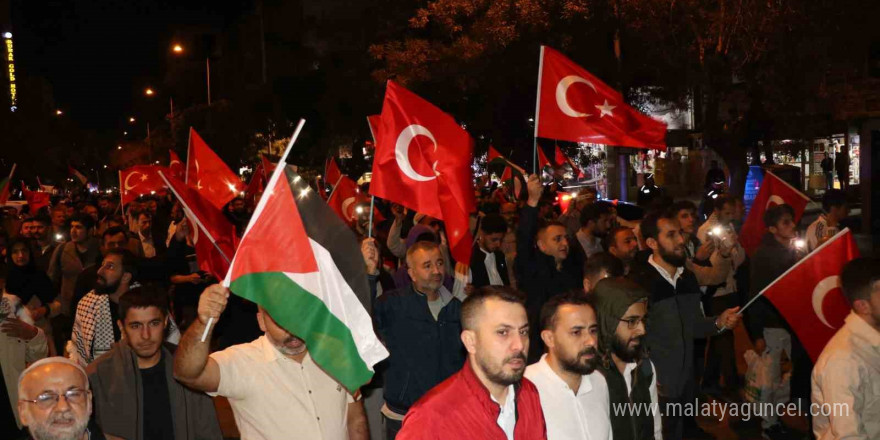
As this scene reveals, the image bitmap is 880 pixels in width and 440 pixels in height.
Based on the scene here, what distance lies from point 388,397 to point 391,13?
90.8 ft

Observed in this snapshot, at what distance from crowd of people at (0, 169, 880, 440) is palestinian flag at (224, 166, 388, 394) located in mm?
177

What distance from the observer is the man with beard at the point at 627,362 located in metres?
4.79

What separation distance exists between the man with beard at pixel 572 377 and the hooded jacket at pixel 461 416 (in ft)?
1.78

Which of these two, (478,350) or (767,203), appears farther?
(767,203)

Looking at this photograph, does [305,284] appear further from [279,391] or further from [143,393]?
[143,393]

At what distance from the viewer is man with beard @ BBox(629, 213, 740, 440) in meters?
5.95

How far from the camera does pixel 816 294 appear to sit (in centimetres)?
652

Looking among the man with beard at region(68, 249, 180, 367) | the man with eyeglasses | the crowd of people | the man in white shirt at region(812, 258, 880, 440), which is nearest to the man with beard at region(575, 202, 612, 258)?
the crowd of people

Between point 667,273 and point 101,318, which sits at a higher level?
point 667,273

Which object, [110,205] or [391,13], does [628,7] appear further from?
[391,13]

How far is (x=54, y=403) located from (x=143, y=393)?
1219 millimetres

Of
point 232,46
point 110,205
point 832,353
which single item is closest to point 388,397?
point 832,353

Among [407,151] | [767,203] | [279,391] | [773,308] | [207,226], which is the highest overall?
[407,151]

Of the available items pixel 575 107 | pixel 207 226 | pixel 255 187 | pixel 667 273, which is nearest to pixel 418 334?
pixel 667 273
